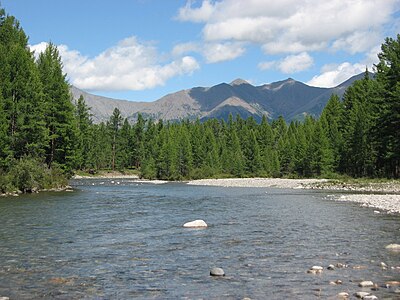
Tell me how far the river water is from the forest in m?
24.1

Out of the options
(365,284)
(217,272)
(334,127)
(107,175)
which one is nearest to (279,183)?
(334,127)

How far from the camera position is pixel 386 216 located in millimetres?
26188

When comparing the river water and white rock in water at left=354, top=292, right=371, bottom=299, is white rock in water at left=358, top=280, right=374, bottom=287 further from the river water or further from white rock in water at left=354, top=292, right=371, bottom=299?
white rock in water at left=354, top=292, right=371, bottom=299

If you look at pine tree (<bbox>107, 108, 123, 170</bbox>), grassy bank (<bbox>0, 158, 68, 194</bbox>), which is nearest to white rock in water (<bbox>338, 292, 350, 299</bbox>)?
grassy bank (<bbox>0, 158, 68, 194</bbox>)

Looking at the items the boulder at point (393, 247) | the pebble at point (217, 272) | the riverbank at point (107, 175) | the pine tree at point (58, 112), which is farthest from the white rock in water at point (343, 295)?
the riverbank at point (107, 175)

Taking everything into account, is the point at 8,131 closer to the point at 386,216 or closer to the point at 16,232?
the point at 16,232

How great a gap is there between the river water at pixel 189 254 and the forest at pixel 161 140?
79.0 ft

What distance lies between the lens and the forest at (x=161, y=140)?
49.4m

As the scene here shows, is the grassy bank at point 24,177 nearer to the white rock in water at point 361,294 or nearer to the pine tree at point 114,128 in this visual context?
the white rock in water at point 361,294

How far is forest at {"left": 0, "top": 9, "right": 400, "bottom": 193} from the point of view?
4941cm

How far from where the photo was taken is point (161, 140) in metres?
130

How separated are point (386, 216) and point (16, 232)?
2075cm

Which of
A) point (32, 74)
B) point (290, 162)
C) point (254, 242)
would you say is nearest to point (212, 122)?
point (290, 162)

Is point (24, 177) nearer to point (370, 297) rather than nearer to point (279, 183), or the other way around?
point (370, 297)
